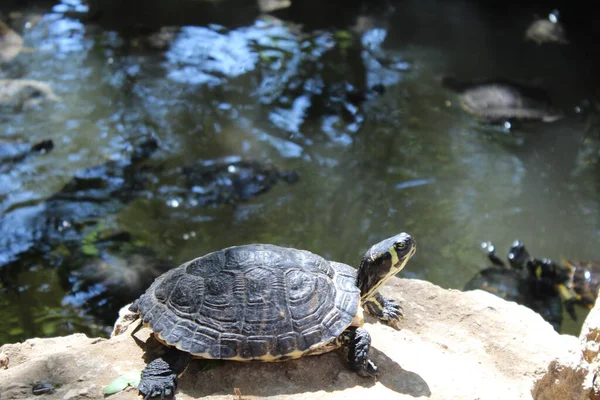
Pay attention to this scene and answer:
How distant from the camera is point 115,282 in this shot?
6578 millimetres

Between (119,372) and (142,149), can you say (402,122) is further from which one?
(119,372)

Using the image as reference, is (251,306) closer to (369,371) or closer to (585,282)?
(369,371)

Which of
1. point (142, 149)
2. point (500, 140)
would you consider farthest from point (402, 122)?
point (142, 149)

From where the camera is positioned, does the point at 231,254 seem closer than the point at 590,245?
Yes

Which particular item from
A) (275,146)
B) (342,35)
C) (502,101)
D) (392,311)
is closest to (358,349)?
(392,311)

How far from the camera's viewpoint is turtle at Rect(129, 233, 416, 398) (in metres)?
3.55

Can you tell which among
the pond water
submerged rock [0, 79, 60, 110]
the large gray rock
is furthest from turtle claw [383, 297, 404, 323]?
submerged rock [0, 79, 60, 110]

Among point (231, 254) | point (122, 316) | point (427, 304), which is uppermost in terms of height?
point (231, 254)

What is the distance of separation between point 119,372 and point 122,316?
3.56ft

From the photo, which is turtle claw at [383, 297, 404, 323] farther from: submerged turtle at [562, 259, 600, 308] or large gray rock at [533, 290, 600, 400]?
submerged turtle at [562, 259, 600, 308]

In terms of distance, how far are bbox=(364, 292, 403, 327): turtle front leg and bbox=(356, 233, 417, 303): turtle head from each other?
40 cm

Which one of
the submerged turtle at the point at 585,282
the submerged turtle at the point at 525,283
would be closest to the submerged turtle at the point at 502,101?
the submerged turtle at the point at 585,282

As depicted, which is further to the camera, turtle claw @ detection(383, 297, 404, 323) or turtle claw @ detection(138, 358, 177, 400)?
turtle claw @ detection(383, 297, 404, 323)

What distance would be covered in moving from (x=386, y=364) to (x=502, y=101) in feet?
29.3
